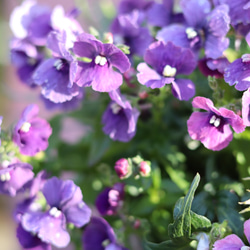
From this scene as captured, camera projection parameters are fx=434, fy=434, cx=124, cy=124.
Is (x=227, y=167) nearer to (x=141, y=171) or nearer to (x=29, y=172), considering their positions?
(x=141, y=171)

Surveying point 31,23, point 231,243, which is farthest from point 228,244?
point 31,23

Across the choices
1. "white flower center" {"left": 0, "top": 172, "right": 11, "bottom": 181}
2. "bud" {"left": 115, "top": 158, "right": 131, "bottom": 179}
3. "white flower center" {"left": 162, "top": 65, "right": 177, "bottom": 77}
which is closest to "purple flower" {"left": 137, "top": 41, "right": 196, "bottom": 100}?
"white flower center" {"left": 162, "top": 65, "right": 177, "bottom": 77}

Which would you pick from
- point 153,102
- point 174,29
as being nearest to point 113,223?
point 153,102

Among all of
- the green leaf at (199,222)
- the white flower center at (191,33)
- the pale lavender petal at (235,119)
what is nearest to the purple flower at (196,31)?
the white flower center at (191,33)

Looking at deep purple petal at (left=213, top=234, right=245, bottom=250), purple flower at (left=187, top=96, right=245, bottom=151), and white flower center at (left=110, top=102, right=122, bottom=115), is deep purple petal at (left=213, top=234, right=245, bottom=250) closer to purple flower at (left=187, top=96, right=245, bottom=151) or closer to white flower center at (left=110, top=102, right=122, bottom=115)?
purple flower at (left=187, top=96, right=245, bottom=151)

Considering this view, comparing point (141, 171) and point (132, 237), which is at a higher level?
point (141, 171)
